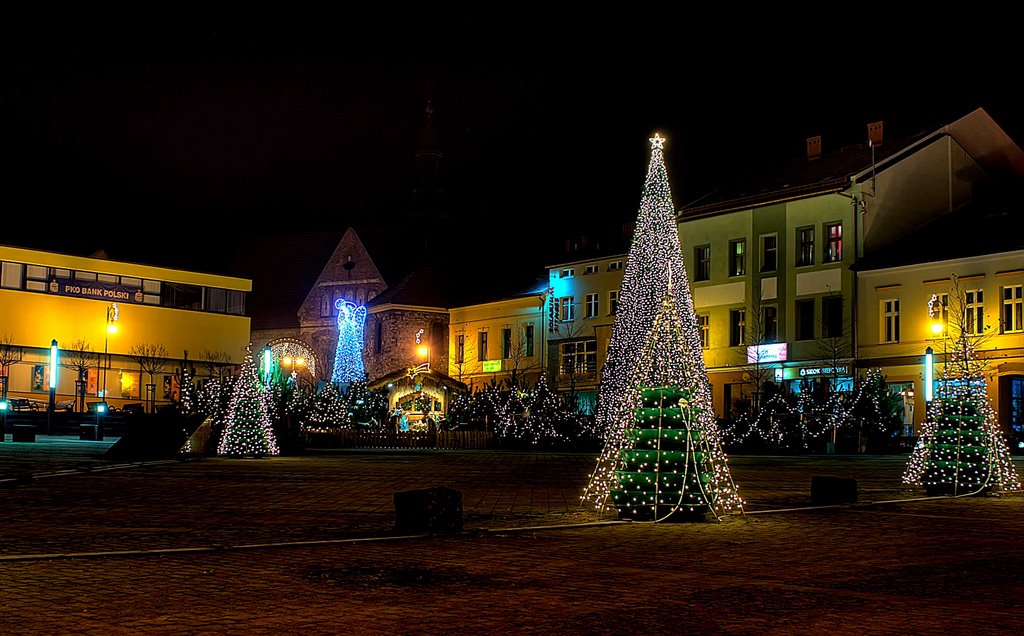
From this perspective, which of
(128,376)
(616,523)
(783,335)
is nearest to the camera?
(616,523)

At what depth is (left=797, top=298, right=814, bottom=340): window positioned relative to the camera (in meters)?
50.0

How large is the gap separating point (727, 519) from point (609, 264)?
4619 centimetres

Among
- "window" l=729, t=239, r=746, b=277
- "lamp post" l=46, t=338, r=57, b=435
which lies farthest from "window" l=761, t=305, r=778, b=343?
"lamp post" l=46, t=338, r=57, b=435

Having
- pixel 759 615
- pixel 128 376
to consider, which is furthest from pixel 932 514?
pixel 128 376

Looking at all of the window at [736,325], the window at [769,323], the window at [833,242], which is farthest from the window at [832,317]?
the window at [736,325]

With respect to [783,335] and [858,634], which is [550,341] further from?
[858,634]

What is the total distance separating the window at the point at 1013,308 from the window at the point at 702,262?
1437 centimetres

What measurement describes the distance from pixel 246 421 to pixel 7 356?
104ft

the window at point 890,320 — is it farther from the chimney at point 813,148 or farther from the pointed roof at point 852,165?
the chimney at point 813,148

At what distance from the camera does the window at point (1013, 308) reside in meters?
42.0

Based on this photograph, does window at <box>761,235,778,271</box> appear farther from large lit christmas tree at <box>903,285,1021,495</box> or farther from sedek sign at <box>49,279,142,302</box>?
sedek sign at <box>49,279,142,302</box>

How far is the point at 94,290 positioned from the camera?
64.2 metres

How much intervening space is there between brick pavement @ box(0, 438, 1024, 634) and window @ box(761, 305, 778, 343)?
33.8 meters

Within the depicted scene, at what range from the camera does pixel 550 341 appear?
2512 inches
